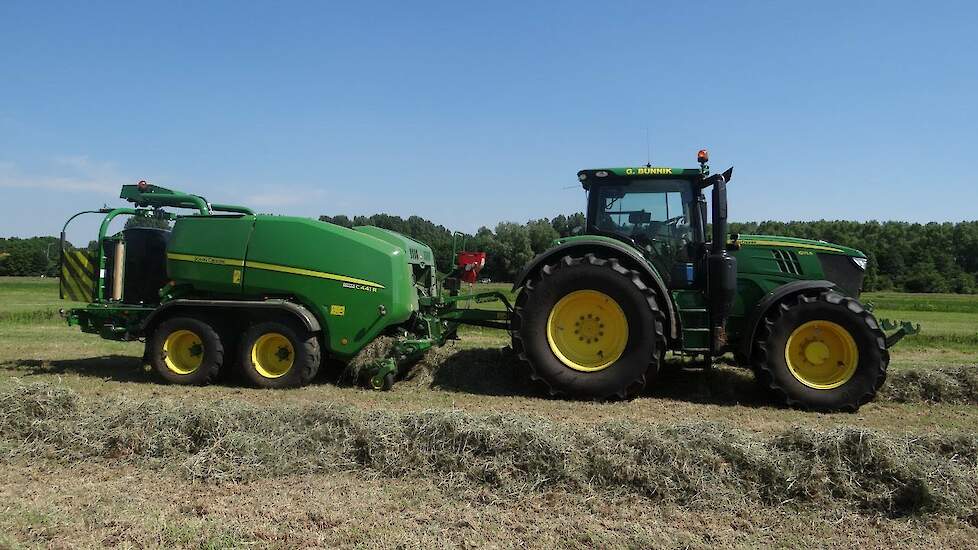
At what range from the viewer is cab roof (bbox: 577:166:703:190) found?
705 centimetres

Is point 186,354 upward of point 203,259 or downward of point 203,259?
downward

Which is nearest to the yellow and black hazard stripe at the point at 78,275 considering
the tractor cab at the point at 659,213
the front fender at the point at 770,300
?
the tractor cab at the point at 659,213

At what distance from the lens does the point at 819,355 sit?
21.5 ft

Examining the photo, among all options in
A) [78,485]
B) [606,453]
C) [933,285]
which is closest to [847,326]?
[606,453]

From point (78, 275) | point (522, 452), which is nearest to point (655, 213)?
point (522, 452)

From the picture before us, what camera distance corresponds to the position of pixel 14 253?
194 feet

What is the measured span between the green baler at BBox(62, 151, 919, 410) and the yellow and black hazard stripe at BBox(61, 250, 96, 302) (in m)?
0.02

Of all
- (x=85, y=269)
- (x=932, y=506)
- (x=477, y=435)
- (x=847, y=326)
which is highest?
(x=85, y=269)

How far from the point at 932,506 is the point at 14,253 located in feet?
234

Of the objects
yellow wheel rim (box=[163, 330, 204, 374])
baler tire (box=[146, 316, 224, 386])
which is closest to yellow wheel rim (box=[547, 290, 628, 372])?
baler tire (box=[146, 316, 224, 386])

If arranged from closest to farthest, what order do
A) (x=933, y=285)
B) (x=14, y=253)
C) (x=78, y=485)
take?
(x=78, y=485)
(x=933, y=285)
(x=14, y=253)

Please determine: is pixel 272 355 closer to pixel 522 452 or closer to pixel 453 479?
pixel 453 479

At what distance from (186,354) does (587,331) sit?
467cm

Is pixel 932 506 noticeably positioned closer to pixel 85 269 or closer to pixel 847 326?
pixel 847 326
